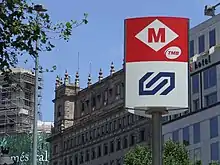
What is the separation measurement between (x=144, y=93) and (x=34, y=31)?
7.07ft

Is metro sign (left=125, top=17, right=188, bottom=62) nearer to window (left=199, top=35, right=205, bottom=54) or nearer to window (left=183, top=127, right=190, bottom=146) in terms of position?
window (left=183, top=127, right=190, bottom=146)

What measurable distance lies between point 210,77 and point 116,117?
2234 centimetres

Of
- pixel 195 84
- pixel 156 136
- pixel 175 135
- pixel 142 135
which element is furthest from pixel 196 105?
pixel 156 136

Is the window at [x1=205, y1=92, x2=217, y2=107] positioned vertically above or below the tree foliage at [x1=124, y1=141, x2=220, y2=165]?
above

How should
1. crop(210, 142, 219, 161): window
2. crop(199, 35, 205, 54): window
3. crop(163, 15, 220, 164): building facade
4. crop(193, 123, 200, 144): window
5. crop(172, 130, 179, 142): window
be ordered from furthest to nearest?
crop(199, 35, 205, 54): window < crop(172, 130, 179, 142): window < crop(193, 123, 200, 144): window < crop(163, 15, 220, 164): building facade < crop(210, 142, 219, 161): window

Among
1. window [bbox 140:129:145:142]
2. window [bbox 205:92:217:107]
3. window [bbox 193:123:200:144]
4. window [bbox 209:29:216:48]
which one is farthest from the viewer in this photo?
window [bbox 140:129:145:142]

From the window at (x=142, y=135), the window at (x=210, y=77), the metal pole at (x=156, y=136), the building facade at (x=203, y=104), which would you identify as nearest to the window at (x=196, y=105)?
the building facade at (x=203, y=104)

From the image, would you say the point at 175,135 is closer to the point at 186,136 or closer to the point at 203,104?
the point at 186,136

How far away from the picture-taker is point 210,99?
206 ft

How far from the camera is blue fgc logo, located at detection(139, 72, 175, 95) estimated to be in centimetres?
1245

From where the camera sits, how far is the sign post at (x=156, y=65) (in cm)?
1245

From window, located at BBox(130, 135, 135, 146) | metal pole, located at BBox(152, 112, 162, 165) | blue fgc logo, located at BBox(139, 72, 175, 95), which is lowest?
metal pole, located at BBox(152, 112, 162, 165)

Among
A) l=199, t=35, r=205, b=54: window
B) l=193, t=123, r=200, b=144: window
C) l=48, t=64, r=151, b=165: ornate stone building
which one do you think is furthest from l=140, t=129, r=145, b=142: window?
l=193, t=123, r=200, b=144: window

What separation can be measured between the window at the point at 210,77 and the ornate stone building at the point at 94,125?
1294 centimetres
